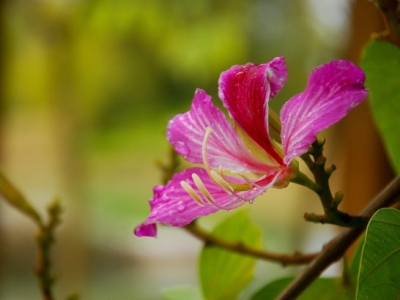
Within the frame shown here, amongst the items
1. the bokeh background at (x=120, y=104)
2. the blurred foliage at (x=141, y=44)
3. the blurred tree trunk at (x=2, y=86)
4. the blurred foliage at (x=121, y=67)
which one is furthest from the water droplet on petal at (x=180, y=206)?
the blurred tree trunk at (x=2, y=86)

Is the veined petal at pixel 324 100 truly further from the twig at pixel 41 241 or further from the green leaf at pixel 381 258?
the twig at pixel 41 241

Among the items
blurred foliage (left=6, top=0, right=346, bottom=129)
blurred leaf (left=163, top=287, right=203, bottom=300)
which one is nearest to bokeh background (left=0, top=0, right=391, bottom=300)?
blurred foliage (left=6, top=0, right=346, bottom=129)

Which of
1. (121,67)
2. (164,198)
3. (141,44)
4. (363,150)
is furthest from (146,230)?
(121,67)

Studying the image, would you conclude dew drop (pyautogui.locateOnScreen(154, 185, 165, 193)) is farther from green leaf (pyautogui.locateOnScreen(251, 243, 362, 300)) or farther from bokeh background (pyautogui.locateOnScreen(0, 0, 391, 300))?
bokeh background (pyautogui.locateOnScreen(0, 0, 391, 300))

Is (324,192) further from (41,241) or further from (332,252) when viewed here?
(41,241)

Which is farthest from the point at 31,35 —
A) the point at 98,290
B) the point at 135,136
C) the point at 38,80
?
the point at 98,290
